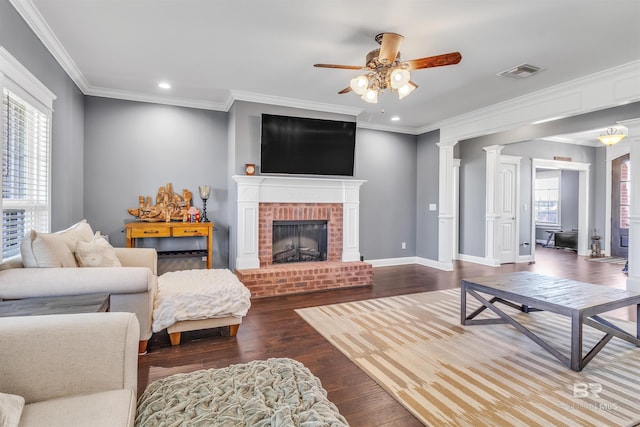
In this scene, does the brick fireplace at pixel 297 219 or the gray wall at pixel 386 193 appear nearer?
the brick fireplace at pixel 297 219

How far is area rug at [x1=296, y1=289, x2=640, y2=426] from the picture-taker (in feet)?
5.85

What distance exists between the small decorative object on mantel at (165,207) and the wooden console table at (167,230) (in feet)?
0.49

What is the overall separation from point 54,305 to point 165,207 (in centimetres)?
292

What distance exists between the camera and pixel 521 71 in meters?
3.49

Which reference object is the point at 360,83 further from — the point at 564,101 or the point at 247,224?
the point at 564,101

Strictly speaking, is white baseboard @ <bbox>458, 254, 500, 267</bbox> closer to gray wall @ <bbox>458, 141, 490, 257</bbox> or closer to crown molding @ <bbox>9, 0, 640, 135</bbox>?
gray wall @ <bbox>458, 141, 490, 257</bbox>

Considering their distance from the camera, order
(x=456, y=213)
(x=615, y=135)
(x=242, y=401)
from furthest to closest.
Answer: (x=456, y=213) → (x=615, y=135) → (x=242, y=401)

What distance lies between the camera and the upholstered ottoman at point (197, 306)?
8.29 feet

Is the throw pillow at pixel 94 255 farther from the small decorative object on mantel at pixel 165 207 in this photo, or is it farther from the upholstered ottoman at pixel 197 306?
the small decorative object on mantel at pixel 165 207

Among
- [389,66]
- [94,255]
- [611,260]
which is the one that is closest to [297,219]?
[389,66]

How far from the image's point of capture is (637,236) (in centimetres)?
407

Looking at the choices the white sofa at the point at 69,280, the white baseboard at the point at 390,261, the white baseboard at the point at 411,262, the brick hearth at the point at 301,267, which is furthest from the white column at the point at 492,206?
the white sofa at the point at 69,280

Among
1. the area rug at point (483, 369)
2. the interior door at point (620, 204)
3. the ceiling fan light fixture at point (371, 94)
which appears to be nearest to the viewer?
the area rug at point (483, 369)

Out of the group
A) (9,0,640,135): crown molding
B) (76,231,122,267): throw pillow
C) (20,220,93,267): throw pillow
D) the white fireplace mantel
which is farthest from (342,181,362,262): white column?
(20,220,93,267): throw pillow
